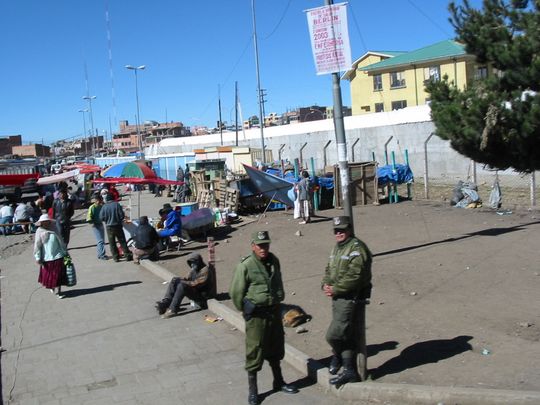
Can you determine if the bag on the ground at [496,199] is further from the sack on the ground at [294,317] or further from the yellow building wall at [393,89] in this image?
the yellow building wall at [393,89]

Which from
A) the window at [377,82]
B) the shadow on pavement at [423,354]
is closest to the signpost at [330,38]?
the shadow on pavement at [423,354]

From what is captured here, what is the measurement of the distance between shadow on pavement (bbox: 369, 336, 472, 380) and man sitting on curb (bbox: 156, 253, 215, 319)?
3797mm

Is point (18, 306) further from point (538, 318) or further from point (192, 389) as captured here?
point (538, 318)

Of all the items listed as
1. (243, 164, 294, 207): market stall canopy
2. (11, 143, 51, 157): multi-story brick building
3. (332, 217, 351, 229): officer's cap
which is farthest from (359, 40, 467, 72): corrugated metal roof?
(11, 143, 51, 157): multi-story brick building

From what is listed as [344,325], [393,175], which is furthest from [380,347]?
[393,175]

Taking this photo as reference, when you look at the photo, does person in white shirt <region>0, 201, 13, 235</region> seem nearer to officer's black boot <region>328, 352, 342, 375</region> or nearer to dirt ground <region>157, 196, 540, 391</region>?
dirt ground <region>157, 196, 540, 391</region>

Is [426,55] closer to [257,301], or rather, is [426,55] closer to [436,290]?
[436,290]

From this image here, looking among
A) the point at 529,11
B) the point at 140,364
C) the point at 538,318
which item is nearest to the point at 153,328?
the point at 140,364

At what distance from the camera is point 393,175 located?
21.0 metres

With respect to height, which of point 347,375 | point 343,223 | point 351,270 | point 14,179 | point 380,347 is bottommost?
point 380,347

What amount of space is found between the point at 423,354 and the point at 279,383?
1.59m

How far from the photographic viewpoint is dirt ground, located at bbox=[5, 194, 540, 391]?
5816mm

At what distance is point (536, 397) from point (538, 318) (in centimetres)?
258

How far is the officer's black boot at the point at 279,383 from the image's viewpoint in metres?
5.69
